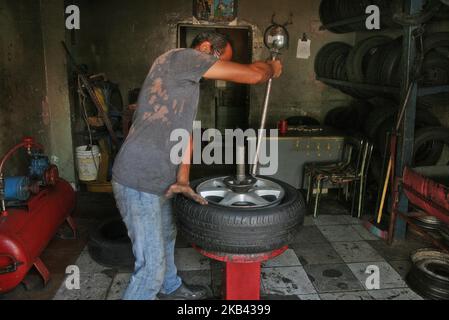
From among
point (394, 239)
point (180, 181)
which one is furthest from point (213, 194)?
point (394, 239)

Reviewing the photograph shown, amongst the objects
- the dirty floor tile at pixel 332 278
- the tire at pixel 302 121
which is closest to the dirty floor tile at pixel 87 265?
the dirty floor tile at pixel 332 278

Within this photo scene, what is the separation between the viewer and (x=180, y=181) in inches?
89.7

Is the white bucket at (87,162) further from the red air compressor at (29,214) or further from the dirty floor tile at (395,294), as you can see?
the dirty floor tile at (395,294)

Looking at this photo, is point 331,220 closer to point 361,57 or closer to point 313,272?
point 313,272

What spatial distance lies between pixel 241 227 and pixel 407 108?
229 cm

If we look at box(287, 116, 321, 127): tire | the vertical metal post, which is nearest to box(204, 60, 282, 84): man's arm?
the vertical metal post

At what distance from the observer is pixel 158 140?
2.10 metres

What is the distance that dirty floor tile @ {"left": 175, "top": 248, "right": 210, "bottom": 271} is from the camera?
3.21m

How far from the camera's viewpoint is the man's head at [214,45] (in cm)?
217

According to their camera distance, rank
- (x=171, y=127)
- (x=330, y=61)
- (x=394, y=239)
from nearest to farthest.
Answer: (x=171, y=127)
(x=394, y=239)
(x=330, y=61)

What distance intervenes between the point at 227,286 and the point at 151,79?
1.23 metres

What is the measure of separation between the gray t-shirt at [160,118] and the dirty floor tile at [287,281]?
125cm

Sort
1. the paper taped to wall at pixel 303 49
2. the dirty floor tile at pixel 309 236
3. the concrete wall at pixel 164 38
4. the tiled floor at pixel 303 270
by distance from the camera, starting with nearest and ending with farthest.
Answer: the tiled floor at pixel 303 270
the dirty floor tile at pixel 309 236
the concrete wall at pixel 164 38
the paper taped to wall at pixel 303 49

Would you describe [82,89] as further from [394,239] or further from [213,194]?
[394,239]
